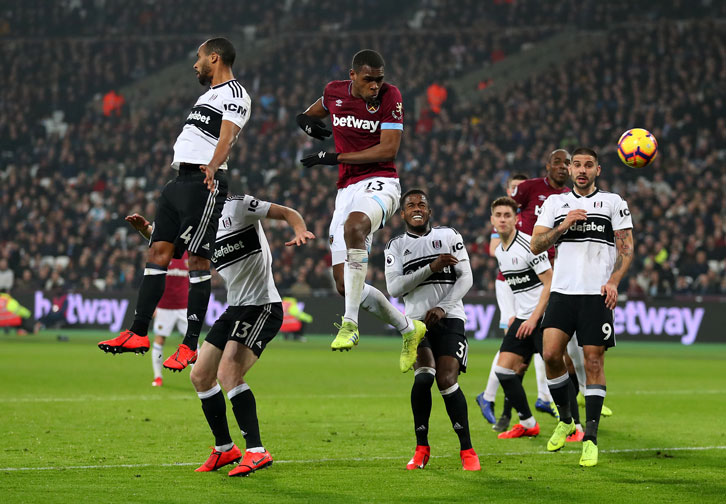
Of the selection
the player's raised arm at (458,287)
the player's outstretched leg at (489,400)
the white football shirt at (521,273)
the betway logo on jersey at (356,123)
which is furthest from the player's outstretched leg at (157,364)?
the betway logo on jersey at (356,123)

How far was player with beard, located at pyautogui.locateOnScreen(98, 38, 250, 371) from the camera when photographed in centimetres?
792

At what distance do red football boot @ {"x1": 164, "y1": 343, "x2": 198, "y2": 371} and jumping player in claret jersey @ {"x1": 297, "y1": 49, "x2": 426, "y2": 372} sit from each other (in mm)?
1189

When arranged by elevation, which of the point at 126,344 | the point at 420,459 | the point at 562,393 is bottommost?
the point at 420,459

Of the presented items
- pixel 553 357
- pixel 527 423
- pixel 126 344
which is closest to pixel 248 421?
pixel 126 344

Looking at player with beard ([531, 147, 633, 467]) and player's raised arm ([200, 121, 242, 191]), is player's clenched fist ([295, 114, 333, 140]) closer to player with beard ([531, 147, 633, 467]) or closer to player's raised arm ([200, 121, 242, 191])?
player's raised arm ([200, 121, 242, 191])

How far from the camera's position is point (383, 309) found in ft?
26.7

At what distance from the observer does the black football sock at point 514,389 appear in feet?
33.6

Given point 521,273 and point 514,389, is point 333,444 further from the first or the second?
point 521,273

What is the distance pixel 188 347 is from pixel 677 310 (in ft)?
60.5

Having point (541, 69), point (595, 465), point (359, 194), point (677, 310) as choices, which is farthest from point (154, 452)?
point (541, 69)

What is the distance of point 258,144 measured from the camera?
35781 millimetres

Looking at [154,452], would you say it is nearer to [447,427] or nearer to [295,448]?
[295,448]

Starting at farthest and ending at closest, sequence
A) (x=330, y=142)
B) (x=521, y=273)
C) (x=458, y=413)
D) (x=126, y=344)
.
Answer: (x=330, y=142)
(x=521, y=273)
(x=458, y=413)
(x=126, y=344)

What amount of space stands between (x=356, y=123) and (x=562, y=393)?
3053 millimetres
